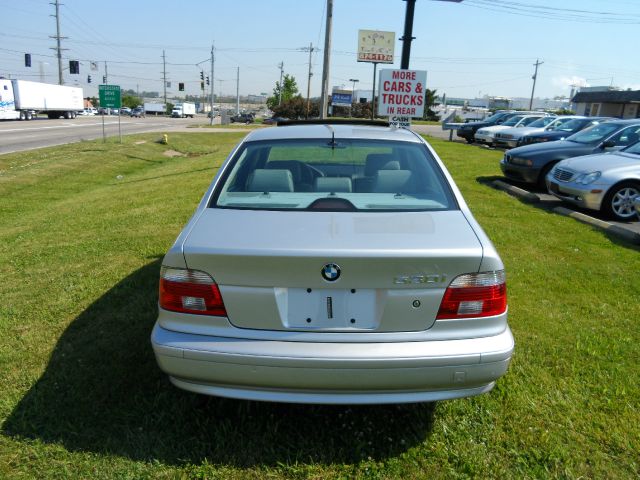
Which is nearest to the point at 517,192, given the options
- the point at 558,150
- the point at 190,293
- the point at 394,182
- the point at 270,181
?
the point at 558,150

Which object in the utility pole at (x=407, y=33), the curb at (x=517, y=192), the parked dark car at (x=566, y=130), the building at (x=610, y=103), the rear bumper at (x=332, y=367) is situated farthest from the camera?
the building at (x=610, y=103)

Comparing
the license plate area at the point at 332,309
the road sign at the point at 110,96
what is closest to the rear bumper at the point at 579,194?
the license plate area at the point at 332,309

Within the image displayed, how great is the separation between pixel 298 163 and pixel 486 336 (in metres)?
1.94

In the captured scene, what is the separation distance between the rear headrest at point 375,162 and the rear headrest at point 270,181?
1.98 ft

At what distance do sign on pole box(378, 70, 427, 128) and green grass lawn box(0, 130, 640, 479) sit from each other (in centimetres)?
446

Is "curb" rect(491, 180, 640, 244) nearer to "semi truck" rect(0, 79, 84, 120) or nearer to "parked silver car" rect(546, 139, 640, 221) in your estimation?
"parked silver car" rect(546, 139, 640, 221)

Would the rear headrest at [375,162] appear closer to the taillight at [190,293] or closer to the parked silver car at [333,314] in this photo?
the parked silver car at [333,314]

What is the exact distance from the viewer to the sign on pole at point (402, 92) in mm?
9203

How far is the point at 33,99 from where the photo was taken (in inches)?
1868

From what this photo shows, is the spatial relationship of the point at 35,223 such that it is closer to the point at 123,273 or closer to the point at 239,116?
the point at 123,273

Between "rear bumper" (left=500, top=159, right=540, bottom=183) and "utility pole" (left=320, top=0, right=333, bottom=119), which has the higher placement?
"utility pole" (left=320, top=0, right=333, bottom=119)

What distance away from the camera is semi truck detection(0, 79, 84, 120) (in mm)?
43125

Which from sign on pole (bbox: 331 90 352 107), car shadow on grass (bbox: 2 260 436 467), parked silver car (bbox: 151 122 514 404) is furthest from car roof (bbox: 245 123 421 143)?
sign on pole (bbox: 331 90 352 107)

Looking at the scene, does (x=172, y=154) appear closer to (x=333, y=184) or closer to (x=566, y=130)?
(x=566, y=130)
